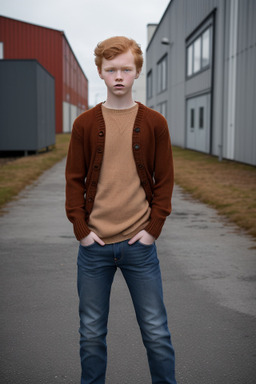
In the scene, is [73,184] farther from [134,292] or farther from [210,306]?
[210,306]

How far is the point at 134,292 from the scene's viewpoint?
2211 millimetres

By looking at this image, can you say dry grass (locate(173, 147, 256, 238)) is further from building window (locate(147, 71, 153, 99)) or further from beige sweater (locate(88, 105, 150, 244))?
building window (locate(147, 71, 153, 99))

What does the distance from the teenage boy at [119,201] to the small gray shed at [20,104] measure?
16533 millimetres

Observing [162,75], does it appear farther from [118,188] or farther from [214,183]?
[118,188]

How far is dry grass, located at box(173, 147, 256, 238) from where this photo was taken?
731cm

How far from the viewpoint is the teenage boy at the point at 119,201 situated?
214cm

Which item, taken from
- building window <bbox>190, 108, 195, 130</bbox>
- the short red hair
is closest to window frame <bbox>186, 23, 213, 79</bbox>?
building window <bbox>190, 108, 195, 130</bbox>

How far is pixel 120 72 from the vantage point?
2.13m

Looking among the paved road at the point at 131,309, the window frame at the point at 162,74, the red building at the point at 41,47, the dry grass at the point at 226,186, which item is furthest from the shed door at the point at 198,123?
the red building at the point at 41,47

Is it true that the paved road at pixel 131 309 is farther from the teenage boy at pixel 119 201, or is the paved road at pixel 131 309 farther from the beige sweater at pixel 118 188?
the beige sweater at pixel 118 188

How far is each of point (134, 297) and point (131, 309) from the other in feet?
4.72

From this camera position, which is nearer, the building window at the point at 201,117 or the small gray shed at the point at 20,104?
the small gray shed at the point at 20,104

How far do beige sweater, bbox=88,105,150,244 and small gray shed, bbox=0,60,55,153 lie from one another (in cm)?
1658

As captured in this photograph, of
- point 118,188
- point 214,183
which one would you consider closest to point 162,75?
point 214,183
